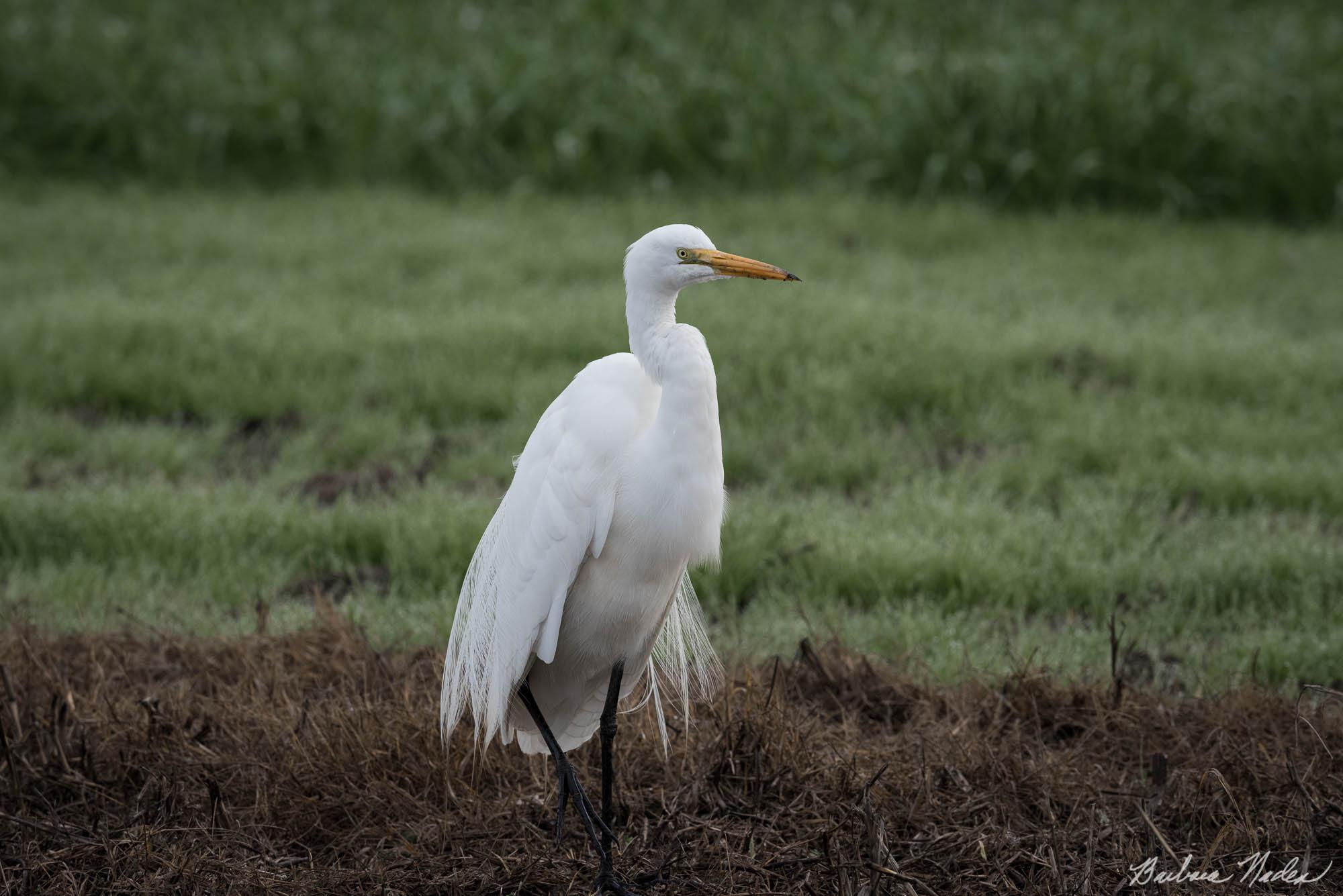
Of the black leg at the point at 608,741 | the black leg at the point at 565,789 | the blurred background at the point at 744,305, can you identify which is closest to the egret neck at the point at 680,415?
the black leg at the point at 608,741

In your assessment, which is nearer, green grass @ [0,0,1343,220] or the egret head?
the egret head

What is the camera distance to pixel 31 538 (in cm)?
418

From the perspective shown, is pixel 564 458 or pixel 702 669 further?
pixel 702 669

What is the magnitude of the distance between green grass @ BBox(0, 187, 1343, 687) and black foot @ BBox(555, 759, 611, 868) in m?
0.95

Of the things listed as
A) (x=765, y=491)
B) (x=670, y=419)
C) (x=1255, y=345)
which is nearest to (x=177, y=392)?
(x=765, y=491)

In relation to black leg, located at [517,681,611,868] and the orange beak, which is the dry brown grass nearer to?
black leg, located at [517,681,611,868]

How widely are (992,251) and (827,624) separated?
377 centimetres

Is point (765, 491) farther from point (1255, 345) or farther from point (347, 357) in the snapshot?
point (1255, 345)

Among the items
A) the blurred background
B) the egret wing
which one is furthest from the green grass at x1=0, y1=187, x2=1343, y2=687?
the egret wing

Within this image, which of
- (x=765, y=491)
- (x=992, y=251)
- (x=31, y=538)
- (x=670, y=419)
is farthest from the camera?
(x=992, y=251)

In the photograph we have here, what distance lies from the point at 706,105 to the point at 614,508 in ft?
18.9

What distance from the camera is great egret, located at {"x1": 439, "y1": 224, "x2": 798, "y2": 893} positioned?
97.7 inches

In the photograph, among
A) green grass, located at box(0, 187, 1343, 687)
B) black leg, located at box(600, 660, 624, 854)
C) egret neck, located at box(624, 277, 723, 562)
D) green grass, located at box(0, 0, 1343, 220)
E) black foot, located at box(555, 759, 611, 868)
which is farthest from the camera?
green grass, located at box(0, 0, 1343, 220)

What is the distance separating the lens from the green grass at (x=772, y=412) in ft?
12.5
